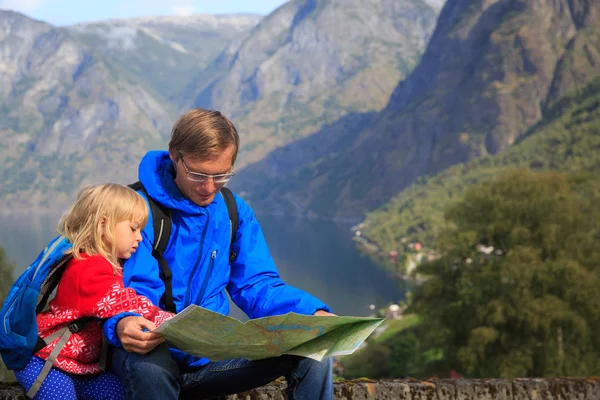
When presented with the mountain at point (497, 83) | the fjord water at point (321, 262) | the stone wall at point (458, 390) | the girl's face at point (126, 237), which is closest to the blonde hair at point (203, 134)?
the girl's face at point (126, 237)

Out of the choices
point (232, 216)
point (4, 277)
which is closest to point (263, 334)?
point (232, 216)

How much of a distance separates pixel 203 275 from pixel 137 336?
604mm

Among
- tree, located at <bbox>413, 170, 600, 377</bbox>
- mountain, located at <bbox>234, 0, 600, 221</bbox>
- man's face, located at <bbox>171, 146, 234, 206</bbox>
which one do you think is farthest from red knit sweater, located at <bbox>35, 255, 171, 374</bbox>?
mountain, located at <bbox>234, 0, 600, 221</bbox>

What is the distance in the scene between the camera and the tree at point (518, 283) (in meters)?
19.1

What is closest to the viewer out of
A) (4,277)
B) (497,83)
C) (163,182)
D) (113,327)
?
(113,327)

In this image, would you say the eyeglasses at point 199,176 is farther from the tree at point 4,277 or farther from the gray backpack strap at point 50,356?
the tree at point 4,277

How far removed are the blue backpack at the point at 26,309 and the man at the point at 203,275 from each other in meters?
0.35

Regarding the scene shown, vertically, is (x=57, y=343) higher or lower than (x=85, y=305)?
lower

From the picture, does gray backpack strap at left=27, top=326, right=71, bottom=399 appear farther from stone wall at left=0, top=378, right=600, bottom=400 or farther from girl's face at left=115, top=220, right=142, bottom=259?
stone wall at left=0, top=378, right=600, bottom=400

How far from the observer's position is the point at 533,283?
19.9m

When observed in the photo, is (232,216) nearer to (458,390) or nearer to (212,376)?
(212,376)

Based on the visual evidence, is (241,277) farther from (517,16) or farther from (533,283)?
(517,16)

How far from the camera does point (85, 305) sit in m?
3.15

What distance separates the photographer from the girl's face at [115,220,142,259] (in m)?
3.25
